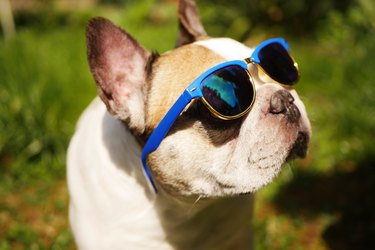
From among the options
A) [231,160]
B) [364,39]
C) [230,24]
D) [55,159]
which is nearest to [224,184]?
[231,160]

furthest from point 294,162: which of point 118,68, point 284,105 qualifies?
point 118,68

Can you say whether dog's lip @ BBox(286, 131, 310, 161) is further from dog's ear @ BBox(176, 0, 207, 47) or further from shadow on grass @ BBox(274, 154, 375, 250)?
shadow on grass @ BBox(274, 154, 375, 250)

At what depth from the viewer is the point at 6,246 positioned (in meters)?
2.91

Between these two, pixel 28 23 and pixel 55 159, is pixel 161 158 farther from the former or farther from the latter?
pixel 28 23

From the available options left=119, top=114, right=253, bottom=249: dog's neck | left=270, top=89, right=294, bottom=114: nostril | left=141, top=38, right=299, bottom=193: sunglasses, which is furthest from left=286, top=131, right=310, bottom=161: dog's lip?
left=119, top=114, right=253, bottom=249: dog's neck

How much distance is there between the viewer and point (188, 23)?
2.35 metres

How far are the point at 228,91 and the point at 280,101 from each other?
208 mm

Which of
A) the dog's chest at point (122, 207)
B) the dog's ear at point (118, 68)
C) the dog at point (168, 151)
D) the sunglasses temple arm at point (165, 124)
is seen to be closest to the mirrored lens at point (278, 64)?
the dog at point (168, 151)

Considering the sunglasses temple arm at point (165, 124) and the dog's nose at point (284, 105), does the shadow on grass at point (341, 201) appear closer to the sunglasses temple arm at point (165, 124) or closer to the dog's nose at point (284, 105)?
the dog's nose at point (284, 105)

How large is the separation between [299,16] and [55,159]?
166 inches

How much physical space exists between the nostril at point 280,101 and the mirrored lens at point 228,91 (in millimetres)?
88

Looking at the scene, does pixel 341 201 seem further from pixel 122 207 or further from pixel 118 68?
pixel 118 68

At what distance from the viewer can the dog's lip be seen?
1.88 m

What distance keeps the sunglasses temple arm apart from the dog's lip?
1.57 feet
